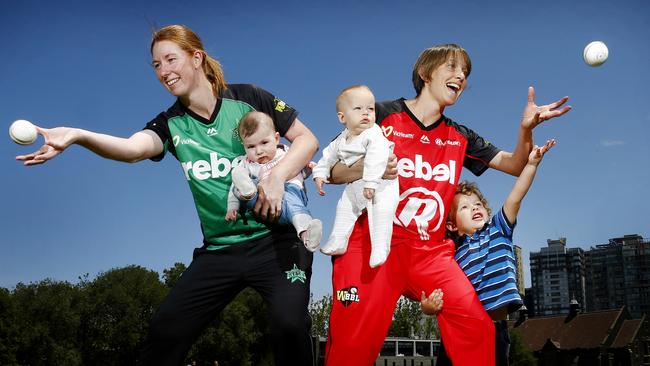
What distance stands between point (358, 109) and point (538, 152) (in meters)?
1.62

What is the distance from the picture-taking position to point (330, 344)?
18.2 ft

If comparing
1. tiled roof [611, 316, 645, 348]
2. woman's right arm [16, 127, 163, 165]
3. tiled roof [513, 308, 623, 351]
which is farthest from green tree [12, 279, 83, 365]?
tiled roof [611, 316, 645, 348]

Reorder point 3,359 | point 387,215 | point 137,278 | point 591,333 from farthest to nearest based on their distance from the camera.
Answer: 1. point 591,333
2. point 137,278
3. point 3,359
4. point 387,215

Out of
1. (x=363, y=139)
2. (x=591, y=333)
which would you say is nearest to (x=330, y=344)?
(x=363, y=139)

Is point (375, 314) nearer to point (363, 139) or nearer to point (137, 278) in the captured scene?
point (363, 139)

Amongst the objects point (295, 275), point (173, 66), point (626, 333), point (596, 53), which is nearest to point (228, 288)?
point (295, 275)

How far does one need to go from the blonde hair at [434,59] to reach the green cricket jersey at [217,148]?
3.72 ft

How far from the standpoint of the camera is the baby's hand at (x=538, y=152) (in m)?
5.86

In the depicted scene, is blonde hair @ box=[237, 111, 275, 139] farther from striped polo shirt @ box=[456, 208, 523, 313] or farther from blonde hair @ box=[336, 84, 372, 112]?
striped polo shirt @ box=[456, 208, 523, 313]

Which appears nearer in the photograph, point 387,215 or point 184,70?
point 387,215

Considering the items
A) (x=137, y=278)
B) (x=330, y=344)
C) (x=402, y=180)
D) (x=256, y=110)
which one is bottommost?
(x=330, y=344)

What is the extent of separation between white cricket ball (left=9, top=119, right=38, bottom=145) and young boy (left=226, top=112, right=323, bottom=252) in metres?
1.44

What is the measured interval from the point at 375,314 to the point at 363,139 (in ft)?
4.36

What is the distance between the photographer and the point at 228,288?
565cm
